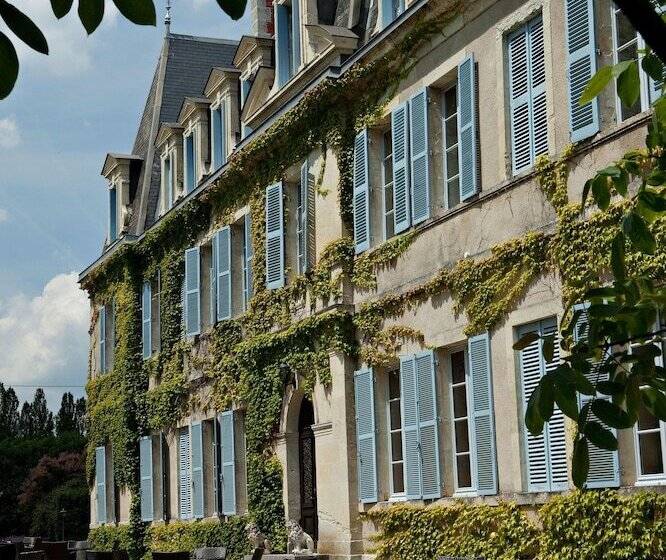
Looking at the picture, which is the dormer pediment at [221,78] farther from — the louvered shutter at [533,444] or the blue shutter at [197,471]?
the louvered shutter at [533,444]

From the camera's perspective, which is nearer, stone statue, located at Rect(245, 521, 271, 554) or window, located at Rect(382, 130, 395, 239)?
window, located at Rect(382, 130, 395, 239)

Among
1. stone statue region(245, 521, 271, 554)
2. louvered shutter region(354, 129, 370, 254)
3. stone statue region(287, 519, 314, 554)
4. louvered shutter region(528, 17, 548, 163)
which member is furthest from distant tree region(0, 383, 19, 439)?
louvered shutter region(528, 17, 548, 163)

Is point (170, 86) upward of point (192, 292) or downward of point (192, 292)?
upward

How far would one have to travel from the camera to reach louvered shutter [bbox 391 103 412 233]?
57.3 ft

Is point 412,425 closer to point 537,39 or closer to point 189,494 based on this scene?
point 537,39

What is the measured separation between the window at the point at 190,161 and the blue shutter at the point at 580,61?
46.0ft

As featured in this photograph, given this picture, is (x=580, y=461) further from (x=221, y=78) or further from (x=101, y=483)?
(x=101, y=483)

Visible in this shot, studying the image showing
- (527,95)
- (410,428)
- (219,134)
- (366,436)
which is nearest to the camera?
(527,95)

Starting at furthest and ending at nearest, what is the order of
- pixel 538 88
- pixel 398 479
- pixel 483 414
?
1. pixel 398 479
2. pixel 483 414
3. pixel 538 88

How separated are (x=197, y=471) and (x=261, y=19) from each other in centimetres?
934

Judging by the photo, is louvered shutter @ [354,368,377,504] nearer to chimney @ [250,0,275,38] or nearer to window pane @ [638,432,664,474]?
window pane @ [638,432,664,474]

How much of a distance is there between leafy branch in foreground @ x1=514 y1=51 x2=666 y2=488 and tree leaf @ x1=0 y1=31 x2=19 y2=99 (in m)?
1.52

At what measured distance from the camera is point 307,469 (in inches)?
848

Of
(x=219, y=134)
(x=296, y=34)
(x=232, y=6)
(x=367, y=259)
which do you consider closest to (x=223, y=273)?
(x=219, y=134)
